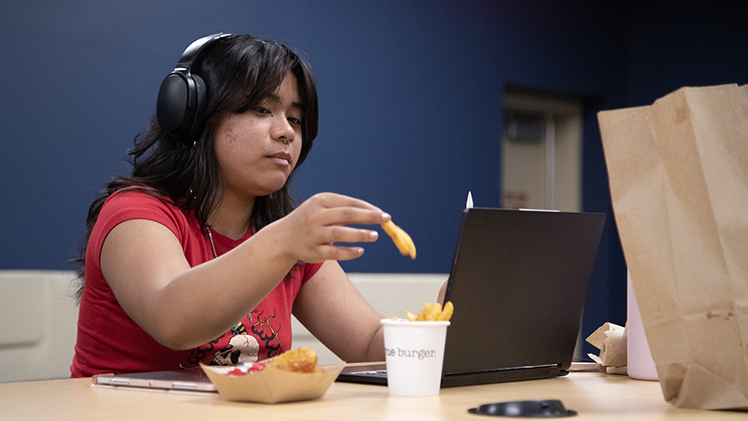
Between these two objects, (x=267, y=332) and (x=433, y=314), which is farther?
(x=267, y=332)

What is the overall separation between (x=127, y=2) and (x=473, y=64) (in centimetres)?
→ 177

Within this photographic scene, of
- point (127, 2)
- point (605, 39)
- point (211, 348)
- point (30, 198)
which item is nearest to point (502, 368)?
point (211, 348)

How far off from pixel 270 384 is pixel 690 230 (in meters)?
0.45

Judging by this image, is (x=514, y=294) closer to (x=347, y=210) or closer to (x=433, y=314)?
(x=433, y=314)

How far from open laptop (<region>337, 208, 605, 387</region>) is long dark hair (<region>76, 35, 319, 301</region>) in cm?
49

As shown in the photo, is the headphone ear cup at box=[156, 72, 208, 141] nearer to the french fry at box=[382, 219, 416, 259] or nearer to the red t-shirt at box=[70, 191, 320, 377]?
the red t-shirt at box=[70, 191, 320, 377]

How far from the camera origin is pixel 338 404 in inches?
31.9

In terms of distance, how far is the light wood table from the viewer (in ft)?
2.42

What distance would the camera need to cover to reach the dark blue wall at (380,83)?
8.38 ft

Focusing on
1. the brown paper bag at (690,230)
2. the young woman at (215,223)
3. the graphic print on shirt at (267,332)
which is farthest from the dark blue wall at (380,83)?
the brown paper bag at (690,230)

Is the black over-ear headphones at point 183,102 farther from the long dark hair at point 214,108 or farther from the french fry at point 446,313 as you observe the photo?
the french fry at point 446,313

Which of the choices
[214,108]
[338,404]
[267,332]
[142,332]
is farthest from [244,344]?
[338,404]

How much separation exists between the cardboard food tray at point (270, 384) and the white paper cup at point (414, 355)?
68 millimetres

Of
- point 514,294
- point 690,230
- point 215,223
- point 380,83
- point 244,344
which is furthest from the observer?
point 380,83
